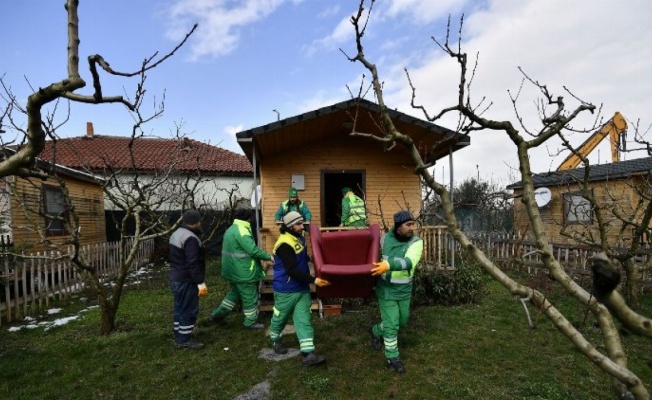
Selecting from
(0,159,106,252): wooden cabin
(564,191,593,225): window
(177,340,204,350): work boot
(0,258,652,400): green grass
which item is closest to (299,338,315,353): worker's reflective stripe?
(0,258,652,400): green grass

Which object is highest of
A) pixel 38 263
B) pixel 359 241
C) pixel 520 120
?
pixel 520 120

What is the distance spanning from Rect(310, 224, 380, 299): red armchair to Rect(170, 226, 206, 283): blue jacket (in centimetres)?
169

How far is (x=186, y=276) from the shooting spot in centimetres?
537

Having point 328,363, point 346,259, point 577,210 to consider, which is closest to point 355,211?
point 346,259

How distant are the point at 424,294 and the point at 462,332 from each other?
5.25 ft

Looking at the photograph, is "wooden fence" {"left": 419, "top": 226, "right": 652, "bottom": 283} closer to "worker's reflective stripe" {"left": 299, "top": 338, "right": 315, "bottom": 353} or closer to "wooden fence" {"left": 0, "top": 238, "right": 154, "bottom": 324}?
"worker's reflective stripe" {"left": 299, "top": 338, "right": 315, "bottom": 353}

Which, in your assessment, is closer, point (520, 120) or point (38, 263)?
point (520, 120)

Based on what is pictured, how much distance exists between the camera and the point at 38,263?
316 inches

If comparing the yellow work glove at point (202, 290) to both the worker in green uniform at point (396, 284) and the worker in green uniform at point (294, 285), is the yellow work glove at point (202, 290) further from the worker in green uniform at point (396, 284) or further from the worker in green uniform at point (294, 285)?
the worker in green uniform at point (396, 284)

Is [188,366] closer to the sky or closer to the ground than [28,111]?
closer to the ground

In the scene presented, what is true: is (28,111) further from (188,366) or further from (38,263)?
(38,263)

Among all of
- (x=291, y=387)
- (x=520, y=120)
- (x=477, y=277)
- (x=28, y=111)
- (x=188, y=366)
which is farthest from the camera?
(x=477, y=277)

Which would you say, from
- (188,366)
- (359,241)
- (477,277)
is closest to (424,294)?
(477,277)

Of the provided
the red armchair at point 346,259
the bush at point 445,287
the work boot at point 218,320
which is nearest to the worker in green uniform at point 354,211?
the bush at point 445,287
